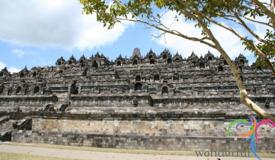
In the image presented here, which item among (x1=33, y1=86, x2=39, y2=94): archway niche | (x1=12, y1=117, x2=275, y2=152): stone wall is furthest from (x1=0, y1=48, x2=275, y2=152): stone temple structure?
(x1=33, y1=86, x2=39, y2=94): archway niche

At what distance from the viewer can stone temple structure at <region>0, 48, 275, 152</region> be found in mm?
20734

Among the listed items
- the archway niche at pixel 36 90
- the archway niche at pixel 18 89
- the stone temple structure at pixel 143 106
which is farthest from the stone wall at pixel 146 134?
the archway niche at pixel 18 89

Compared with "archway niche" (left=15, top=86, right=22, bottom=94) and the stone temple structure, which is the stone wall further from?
"archway niche" (left=15, top=86, right=22, bottom=94)

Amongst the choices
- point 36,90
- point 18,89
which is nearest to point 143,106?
point 36,90

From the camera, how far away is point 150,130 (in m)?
23.2

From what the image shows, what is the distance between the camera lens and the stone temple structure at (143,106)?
2073 cm

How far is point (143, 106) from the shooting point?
103ft

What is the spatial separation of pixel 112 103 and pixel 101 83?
9685 mm

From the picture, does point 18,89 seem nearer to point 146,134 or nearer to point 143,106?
point 143,106

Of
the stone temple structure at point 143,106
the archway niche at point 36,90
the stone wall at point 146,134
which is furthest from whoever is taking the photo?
the archway niche at point 36,90

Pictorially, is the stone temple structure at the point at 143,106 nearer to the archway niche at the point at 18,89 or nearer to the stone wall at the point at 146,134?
the stone wall at the point at 146,134

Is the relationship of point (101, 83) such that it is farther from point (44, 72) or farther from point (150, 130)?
point (44, 72)

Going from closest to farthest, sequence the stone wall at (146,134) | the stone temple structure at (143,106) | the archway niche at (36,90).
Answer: the stone wall at (146,134)
the stone temple structure at (143,106)
the archway niche at (36,90)

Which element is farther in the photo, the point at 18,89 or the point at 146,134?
the point at 18,89
